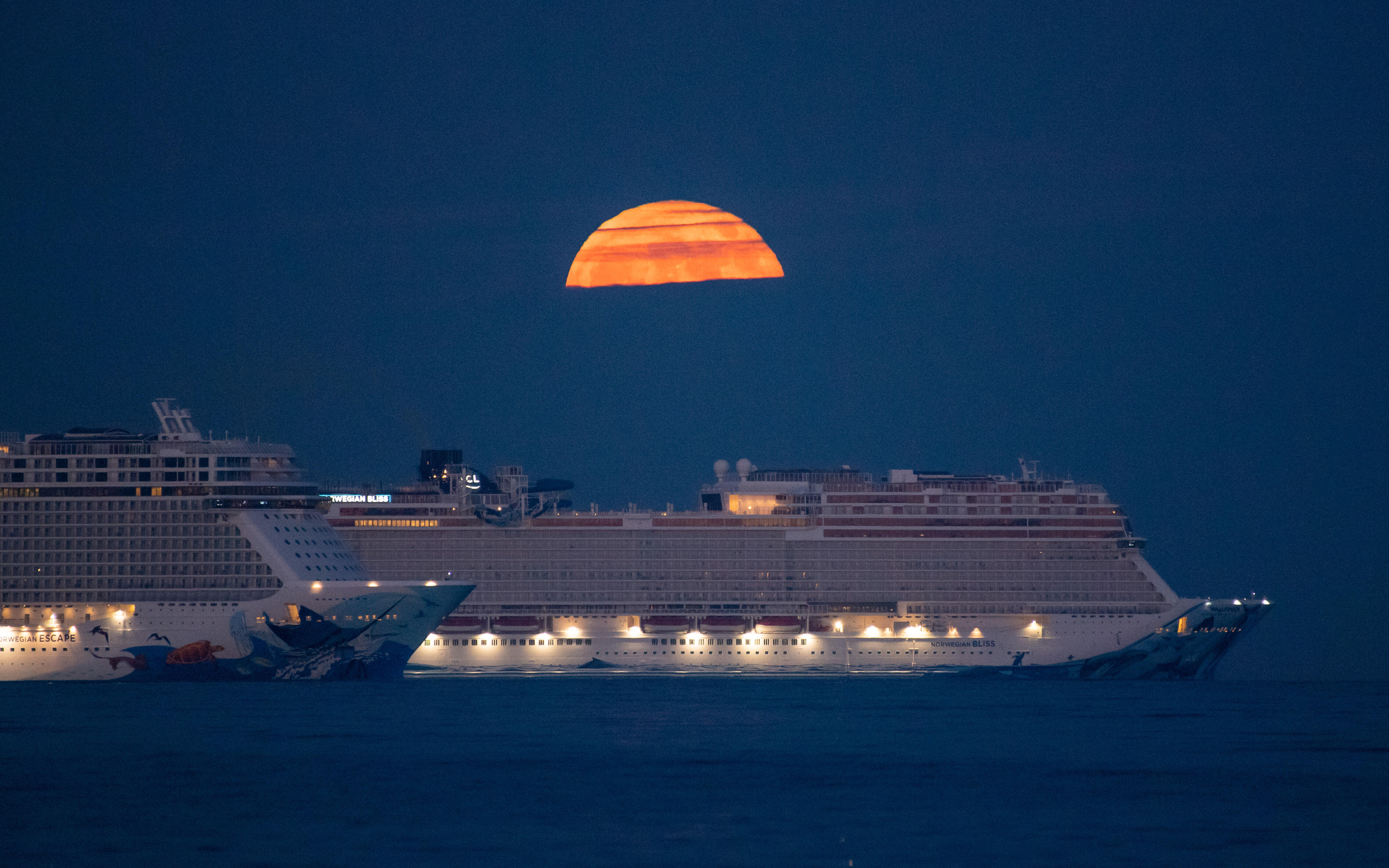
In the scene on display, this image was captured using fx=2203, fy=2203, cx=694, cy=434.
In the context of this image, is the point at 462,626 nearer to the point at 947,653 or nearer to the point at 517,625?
the point at 517,625

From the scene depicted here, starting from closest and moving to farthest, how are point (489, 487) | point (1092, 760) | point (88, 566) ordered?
point (1092, 760), point (88, 566), point (489, 487)

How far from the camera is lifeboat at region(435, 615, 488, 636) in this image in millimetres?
79625

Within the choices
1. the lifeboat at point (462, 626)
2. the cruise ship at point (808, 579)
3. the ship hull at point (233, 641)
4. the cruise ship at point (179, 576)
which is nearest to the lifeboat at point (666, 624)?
the cruise ship at point (808, 579)

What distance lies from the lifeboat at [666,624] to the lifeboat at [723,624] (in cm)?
55

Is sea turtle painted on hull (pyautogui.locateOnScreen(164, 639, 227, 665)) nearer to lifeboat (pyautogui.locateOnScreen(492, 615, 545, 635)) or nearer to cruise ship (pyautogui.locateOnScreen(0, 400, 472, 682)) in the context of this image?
cruise ship (pyautogui.locateOnScreen(0, 400, 472, 682))

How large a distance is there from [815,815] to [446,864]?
836 centimetres

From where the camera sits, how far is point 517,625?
81.1 m

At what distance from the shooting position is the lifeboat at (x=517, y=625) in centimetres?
8088

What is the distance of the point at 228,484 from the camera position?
243ft

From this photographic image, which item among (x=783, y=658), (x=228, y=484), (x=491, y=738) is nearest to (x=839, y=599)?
(x=783, y=658)

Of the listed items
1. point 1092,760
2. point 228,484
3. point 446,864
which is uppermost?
point 228,484

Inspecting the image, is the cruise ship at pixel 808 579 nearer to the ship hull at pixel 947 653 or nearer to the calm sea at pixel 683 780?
the ship hull at pixel 947 653

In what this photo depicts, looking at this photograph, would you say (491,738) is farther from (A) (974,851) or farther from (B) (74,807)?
(A) (974,851)

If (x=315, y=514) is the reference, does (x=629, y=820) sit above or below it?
below
